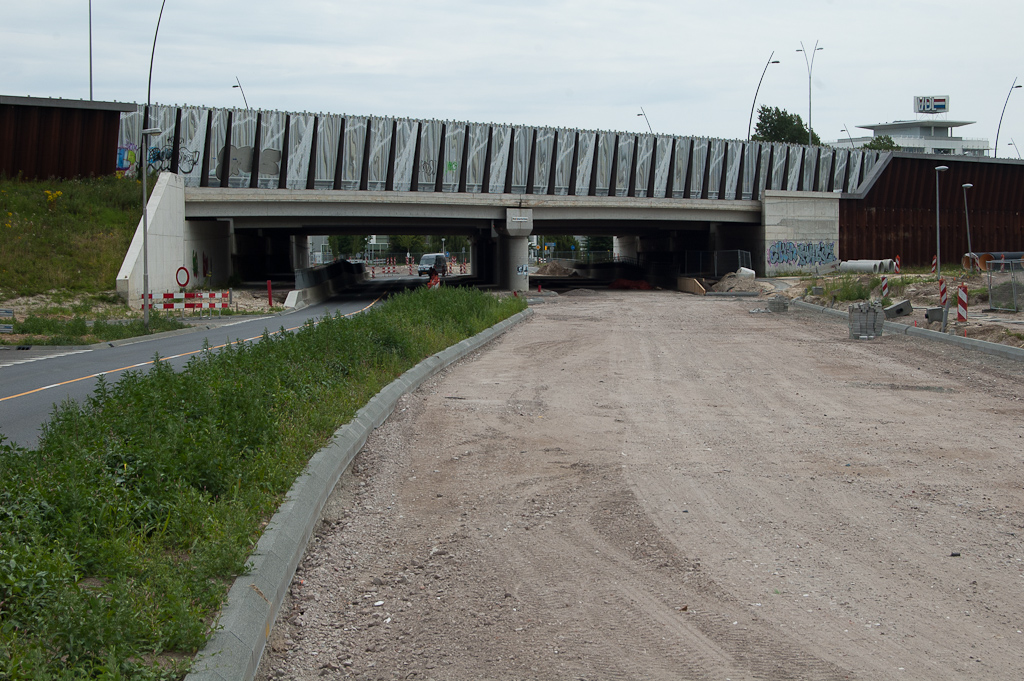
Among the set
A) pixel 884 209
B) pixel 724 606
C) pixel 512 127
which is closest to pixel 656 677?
pixel 724 606

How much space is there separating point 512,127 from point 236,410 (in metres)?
44.7

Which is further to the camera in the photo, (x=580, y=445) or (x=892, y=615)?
(x=580, y=445)

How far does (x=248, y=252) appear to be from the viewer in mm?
55812

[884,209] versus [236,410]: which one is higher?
[884,209]

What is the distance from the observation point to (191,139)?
1745 inches

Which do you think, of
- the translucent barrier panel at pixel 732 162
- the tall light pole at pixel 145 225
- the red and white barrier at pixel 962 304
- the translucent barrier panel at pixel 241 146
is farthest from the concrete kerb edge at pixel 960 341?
the translucent barrier panel at pixel 732 162

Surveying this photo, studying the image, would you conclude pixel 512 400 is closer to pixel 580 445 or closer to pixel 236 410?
pixel 580 445

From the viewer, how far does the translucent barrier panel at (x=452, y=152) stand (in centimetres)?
4903

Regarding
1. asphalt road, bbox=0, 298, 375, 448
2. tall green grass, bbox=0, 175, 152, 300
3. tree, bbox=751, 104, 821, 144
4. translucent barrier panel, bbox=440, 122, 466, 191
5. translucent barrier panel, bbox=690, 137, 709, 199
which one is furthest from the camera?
tree, bbox=751, 104, 821, 144

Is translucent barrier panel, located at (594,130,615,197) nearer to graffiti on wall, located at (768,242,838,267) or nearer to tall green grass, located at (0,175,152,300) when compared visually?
graffiti on wall, located at (768,242,838,267)

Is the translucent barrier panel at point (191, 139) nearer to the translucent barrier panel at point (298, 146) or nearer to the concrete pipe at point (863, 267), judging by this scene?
the translucent barrier panel at point (298, 146)

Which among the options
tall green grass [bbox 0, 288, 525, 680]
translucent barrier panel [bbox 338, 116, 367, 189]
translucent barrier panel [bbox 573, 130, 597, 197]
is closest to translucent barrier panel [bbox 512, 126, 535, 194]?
translucent barrier panel [bbox 573, 130, 597, 197]

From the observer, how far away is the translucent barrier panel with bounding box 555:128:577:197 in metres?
51.9

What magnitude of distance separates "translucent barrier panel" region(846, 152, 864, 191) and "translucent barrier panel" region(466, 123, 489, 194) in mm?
26481
